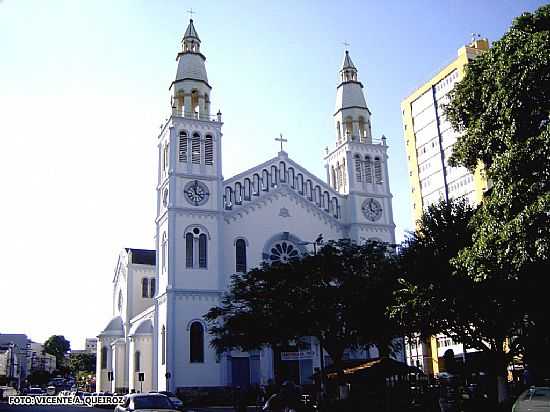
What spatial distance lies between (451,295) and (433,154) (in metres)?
45.1

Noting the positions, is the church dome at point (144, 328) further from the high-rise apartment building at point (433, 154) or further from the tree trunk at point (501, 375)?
the tree trunk at point (501, 375)

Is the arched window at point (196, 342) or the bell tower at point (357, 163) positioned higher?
the bell tower at point (357, 163)

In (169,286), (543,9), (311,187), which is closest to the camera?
(543,9)

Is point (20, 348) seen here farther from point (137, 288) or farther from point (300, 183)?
point (300, 183)

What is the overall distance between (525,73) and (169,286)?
31.1 meters

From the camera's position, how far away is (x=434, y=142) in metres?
65.6

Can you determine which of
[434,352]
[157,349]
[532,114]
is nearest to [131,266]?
[157,349]

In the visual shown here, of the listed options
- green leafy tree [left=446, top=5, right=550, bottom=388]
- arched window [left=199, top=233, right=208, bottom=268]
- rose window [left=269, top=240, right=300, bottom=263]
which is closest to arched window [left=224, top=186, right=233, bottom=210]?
arched window [left=199, top=233, right=208, bottom=268]

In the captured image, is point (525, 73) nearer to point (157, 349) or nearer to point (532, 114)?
point (532, 114)

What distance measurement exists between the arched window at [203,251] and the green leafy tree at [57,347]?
385ft

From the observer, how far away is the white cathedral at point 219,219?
43.4m

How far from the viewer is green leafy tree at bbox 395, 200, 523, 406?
22.4 m

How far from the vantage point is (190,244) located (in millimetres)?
44969

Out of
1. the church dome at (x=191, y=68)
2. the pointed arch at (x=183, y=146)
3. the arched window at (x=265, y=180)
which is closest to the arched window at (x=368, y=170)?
the arched window at (x=265, y=180)
